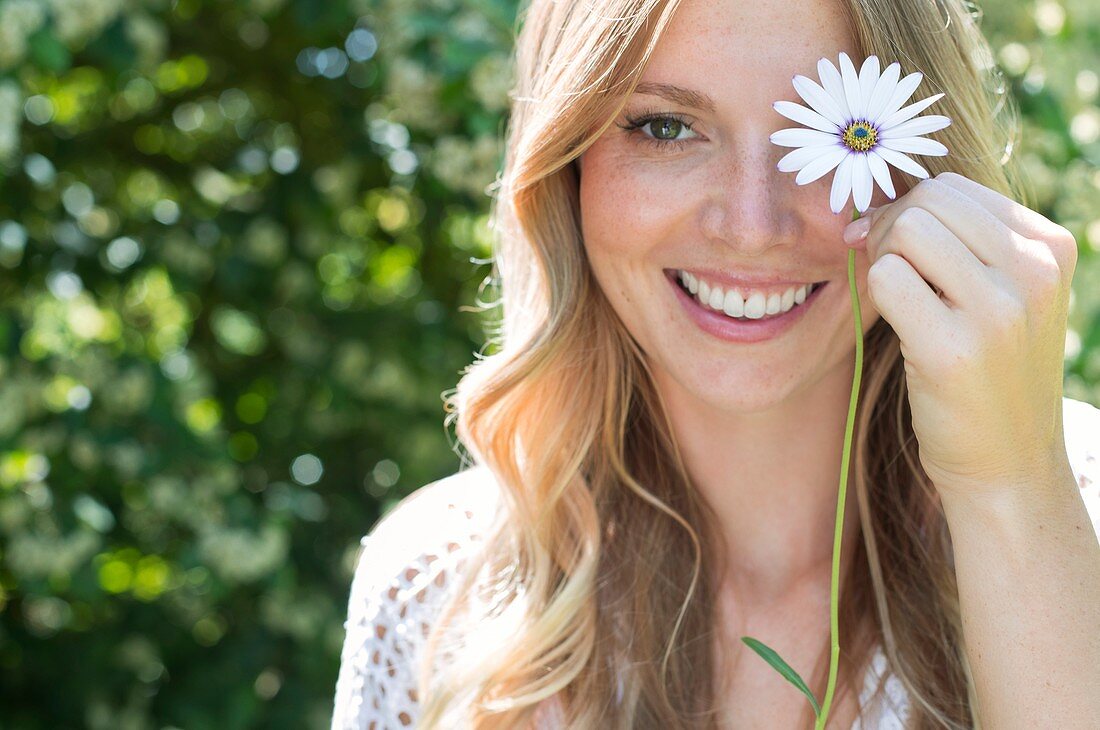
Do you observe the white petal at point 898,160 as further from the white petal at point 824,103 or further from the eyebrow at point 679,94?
the eyebrow at point 679,94

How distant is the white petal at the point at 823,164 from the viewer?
1041 mm

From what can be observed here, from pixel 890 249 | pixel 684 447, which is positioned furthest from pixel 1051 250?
pixel 684 447

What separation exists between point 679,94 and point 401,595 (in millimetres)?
820

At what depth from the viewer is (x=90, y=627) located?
9.05 ft

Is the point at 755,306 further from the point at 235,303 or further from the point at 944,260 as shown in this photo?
the point at 235,303

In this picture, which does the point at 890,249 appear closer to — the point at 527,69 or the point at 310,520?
the point at 527,69

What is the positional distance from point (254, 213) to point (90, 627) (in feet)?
3.30

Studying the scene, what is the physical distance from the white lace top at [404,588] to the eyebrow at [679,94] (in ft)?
2.24

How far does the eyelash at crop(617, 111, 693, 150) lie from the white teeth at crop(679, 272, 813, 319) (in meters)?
0.16

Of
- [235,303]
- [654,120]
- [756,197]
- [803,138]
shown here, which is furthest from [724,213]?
[235,303]

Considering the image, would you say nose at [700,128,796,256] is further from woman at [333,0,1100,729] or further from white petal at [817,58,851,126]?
white petal at [817,58,851,126]

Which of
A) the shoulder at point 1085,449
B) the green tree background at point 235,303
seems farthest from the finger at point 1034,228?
the green tree background at point 235,303

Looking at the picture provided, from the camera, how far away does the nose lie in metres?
1.30

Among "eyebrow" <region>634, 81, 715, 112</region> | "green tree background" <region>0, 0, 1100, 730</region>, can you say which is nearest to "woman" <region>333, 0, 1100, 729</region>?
"eyebrow" <region>634, 81, 715, 112</region>
